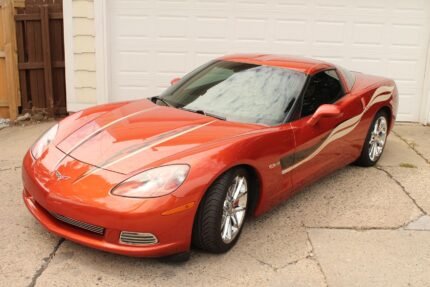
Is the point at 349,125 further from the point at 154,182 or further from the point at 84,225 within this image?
the point at 84,225

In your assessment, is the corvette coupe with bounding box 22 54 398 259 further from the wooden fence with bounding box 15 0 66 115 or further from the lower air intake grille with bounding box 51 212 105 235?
the wooden fence with bounding box 15 0 66 115

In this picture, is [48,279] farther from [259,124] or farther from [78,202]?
[259,124]

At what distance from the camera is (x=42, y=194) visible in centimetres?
381

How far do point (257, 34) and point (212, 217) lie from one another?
5.17 meters

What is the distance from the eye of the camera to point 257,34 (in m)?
8.43

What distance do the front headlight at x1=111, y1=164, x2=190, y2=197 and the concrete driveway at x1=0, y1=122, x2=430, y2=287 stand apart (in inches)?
24.0

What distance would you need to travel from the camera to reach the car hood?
3874 millimetres

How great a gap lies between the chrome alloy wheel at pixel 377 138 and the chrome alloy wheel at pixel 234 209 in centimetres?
247

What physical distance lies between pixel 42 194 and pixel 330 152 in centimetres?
270

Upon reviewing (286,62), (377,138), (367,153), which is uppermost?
(286,62)

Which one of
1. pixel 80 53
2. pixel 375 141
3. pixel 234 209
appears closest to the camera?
pixel 234 209

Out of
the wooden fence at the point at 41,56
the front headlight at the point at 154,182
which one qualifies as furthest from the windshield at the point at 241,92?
the wooden fence at the point at 41,56

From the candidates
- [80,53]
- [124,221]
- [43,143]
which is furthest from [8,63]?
[124,221]

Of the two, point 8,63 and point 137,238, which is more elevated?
point 8,63
